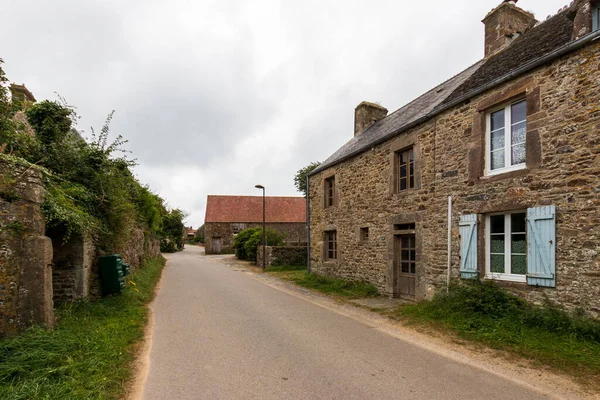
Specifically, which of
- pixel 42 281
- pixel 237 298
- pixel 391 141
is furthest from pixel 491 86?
pixel 42 281

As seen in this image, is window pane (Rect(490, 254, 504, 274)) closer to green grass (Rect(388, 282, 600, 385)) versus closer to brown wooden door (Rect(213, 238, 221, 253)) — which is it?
green grass (Rect(388, 282, 600, 385))

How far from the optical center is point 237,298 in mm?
9977

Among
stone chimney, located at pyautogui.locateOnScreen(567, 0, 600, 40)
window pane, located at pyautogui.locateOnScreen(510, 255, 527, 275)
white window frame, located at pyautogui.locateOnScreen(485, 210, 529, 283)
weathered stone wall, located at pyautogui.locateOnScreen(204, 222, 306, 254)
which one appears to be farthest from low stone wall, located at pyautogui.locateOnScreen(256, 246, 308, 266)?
weathered stone wall, located at pyautogui.locateOnScreen(204, 222, 306, 254)

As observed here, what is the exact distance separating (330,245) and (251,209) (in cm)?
2765

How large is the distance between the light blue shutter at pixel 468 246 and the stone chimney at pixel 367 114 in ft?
28.6

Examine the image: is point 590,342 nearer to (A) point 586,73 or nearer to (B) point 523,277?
(B) point 523,277

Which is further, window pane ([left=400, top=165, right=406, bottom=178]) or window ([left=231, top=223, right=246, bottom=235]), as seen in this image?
window ([left=231, top=223, right=246, bottom=235])

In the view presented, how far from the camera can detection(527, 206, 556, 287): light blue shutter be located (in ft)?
19.9

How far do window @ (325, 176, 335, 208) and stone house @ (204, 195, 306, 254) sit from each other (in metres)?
23.7

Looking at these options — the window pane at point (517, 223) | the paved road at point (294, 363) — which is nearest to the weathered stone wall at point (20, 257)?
the paved road at point (294, 363)

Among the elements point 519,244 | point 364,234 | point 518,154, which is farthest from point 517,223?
point 364,234

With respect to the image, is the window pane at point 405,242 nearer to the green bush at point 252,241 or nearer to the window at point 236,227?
the green bush at point 252,241

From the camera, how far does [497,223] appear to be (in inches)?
288

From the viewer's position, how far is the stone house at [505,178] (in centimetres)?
585
